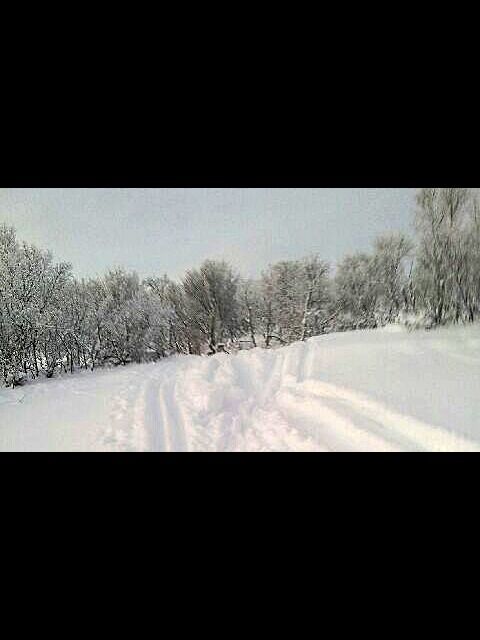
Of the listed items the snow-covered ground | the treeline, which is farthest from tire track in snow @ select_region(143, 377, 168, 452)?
the treeline

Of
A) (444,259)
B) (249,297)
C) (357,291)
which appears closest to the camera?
(444,259)

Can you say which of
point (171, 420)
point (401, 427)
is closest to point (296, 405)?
point (401, 427)

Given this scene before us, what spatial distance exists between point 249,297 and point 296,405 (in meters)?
2.00

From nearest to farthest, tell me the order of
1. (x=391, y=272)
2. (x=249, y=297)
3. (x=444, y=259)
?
(x=444, y=259), (x=391, y=272), (x=249, y=297)

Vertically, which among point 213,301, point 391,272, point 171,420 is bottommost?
point 171,420

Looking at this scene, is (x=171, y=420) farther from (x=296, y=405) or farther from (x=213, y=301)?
(x=213, y=301)

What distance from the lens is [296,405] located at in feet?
5.55

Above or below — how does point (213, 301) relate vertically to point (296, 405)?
above

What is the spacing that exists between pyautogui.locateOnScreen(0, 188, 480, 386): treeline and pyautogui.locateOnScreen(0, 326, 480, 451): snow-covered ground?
0.50 metres

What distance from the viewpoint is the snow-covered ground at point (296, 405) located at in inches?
49.6

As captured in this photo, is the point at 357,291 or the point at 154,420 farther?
the point at 357,291

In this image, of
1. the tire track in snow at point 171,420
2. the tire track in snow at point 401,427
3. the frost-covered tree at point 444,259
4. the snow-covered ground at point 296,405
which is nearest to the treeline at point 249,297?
the frost-covered tree at point 444,259
